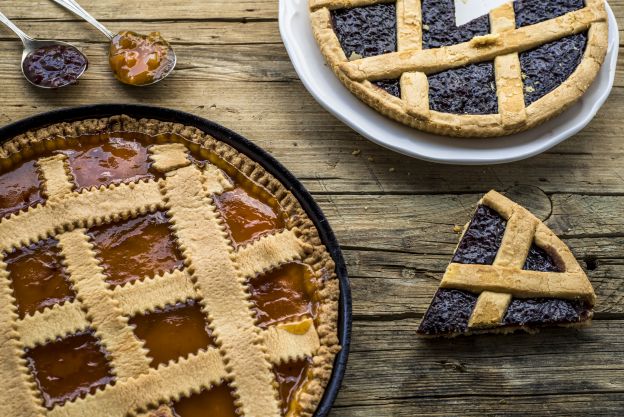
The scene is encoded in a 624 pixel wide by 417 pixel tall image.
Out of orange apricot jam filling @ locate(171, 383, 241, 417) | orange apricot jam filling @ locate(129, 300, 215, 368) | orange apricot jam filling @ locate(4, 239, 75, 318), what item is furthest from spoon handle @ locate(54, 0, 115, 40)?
orange apricot jam filling @ locate(171, 383, 241, 417)

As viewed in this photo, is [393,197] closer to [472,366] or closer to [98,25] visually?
[472,366]

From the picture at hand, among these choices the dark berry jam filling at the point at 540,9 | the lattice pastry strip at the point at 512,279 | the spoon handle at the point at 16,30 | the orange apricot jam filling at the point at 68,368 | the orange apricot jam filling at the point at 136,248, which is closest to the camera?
the orange apricot jam filling at the point at 68,368

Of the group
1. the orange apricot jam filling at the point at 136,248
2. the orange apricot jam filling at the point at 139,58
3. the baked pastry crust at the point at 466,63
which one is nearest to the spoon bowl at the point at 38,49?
the orange apricot jam filling at the point at 139,58

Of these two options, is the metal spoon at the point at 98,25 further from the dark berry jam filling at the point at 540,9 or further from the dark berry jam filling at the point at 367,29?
the dark berry jam filling at the point at 540,9

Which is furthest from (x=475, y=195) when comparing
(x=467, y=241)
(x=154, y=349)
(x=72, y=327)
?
(x=72, y=327)

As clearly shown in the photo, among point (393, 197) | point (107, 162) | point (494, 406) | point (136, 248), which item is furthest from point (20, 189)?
point (494, 406)

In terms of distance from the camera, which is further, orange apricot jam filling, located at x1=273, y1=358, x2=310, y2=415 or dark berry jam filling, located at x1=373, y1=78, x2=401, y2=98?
dark berry jam filling, located at x1=373, y1=78, x2=401, y2=98

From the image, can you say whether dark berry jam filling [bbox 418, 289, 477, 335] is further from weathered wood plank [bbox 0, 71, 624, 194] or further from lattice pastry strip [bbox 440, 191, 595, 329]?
weathered wood plank [bbox 0, 71, 624, 194]
